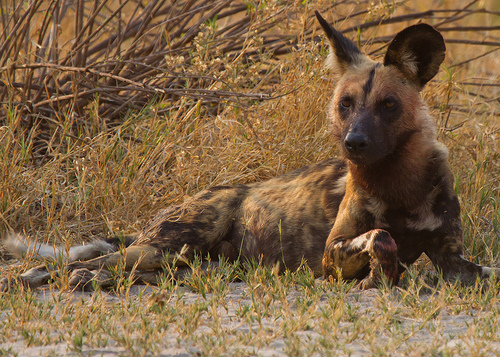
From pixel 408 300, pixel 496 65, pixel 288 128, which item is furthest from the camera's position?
pixel 496 65

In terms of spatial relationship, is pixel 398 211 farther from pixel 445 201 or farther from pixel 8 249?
pixel 8 249

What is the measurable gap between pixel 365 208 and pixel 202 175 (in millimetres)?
1404

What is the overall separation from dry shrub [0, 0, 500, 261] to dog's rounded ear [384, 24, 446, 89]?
0.79 meters

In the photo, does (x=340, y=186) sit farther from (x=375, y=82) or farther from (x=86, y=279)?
(x=86, y=279)

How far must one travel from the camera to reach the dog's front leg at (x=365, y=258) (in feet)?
9.39

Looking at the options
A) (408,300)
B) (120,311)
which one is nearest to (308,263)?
(408,300)

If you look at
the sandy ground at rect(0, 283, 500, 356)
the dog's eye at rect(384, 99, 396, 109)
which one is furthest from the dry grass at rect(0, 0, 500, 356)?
the dog's eye at rect(384, 99, 396, 109)

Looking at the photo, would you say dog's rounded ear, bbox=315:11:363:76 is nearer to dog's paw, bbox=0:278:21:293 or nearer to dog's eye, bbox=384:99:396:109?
dog's eye, bbox=384:99:396:109

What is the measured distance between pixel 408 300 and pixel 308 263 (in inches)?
35.0

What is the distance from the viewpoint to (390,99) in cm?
311

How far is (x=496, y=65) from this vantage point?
7.62 meters

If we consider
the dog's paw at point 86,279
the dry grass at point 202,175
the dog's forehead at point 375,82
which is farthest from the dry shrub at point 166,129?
the dog's paw at point 86,279

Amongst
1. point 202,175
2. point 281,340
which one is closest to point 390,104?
point 281,340

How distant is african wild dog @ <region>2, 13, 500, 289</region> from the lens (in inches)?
119
